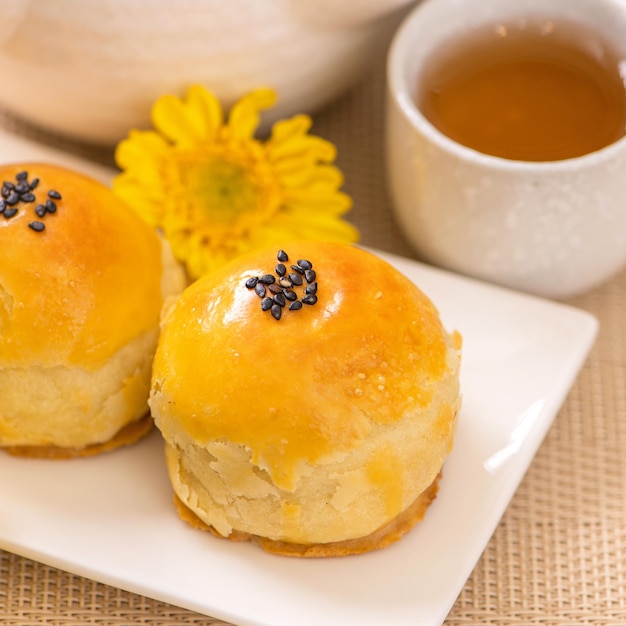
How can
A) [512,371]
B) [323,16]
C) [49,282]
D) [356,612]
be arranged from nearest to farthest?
1. [356,612]
2. [49,282]
3. [512,371]
4. [323,16]

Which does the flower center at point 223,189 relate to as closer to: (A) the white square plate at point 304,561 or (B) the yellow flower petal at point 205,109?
(B) the yellow flower petal at point 205,109

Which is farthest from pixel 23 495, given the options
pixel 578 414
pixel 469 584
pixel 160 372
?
pixel 578 414

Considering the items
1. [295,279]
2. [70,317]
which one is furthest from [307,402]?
[70,317]

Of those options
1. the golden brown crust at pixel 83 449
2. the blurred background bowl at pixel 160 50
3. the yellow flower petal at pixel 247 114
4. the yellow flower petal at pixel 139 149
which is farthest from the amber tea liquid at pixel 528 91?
the golden brown crust at pixel 83 449

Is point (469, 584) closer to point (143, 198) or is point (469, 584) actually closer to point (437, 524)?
point (437, 524)

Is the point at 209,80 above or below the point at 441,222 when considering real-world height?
above

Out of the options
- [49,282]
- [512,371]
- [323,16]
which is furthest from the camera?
[323,16]

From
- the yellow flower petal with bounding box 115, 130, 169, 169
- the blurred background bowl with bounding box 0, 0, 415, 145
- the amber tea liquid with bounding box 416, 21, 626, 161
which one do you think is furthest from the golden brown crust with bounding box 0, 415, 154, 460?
the amber tea liquid with bounding box 416, 21, 626, 161
